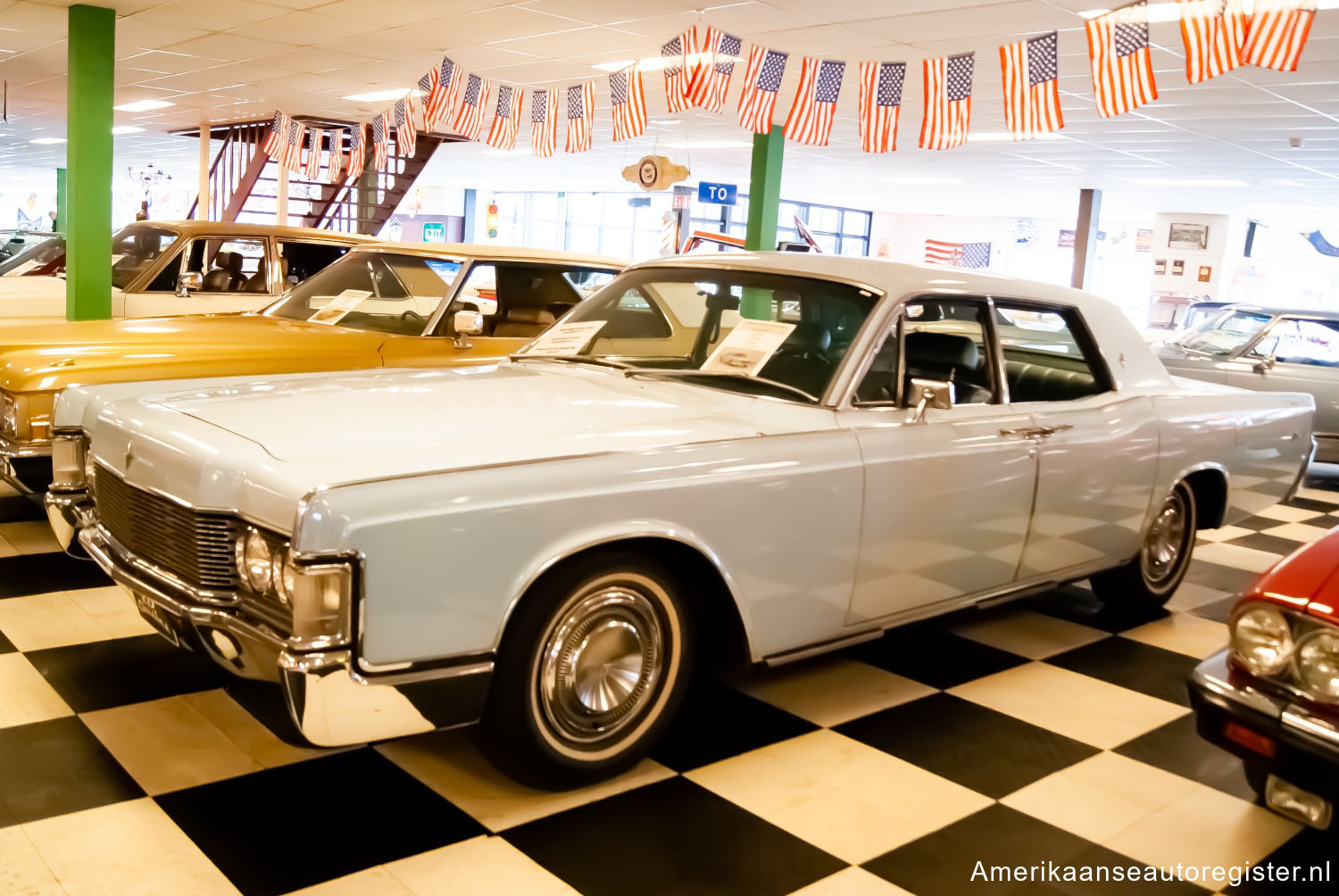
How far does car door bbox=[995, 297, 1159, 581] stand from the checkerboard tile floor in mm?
487

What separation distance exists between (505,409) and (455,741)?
916 millimetres

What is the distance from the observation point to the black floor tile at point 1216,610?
15.2 ft

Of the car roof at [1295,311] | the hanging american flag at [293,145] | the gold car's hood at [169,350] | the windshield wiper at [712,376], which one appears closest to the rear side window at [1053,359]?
the windshield wiper at [712,376]

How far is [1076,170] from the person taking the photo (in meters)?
16.7

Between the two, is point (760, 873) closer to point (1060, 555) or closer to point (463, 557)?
point (463, 557)

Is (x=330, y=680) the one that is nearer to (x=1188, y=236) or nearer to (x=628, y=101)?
(x=628, y=101)

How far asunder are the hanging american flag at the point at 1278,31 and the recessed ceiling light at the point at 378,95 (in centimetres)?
955

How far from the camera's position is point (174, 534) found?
8.49 feet

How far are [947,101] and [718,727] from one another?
6485mm

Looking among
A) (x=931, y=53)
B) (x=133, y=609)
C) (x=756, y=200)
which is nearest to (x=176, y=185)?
(x=756, y=200)

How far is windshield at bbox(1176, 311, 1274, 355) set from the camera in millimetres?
8930

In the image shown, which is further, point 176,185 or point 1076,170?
point 176,185

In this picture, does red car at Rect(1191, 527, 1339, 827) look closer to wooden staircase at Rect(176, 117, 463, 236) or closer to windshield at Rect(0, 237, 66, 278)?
windshield at Rect(0, 237, 66, 278)

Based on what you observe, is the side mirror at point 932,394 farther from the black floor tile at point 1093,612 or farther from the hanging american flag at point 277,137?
the hanging american flag at point 277,137
